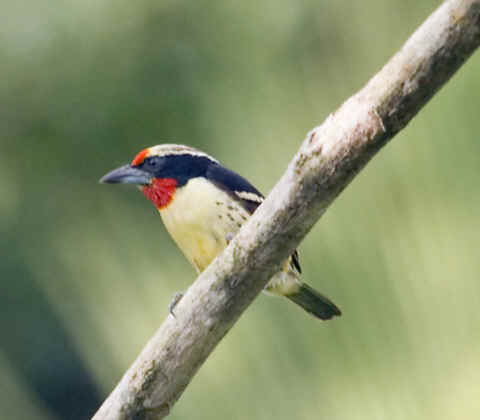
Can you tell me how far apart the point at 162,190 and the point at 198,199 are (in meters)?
0.14

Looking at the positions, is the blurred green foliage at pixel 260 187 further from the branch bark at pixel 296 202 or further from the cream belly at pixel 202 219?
the branch bark at pixel 296 202

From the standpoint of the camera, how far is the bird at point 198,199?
3.12m

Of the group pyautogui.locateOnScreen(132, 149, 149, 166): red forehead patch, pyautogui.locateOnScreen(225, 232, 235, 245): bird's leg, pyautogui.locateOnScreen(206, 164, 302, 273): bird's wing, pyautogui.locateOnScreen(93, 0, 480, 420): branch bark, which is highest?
pyautogui.locateOnScreen(206, 164, 302, 273): bird's wing

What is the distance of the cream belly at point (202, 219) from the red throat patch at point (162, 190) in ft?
0.07

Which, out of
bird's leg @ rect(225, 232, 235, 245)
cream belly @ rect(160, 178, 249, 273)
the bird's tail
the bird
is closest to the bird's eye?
the bird

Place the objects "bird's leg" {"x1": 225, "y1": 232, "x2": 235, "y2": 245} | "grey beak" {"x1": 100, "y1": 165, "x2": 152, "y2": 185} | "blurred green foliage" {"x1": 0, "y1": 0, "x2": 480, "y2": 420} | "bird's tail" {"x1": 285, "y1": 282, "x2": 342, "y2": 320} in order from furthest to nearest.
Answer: "grey beak" {"x1": 100, "y1": 165, "x2": 152, "y2": 185}
"bird's leg" {"x1": 225, "y1": 232, "x2": 235, "y2": 245}
"bird's tail" {"x1": 285, "y1": 282, "x2": 342, "y2": 320}
"blurred green foliage" {"x1": 0, "y1": 0, "x2": 480, "y2": 420}

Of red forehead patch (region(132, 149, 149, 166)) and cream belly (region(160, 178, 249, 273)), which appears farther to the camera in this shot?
red forehead patch (region(132, 149, 149, 166))

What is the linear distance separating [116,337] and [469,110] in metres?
1.54

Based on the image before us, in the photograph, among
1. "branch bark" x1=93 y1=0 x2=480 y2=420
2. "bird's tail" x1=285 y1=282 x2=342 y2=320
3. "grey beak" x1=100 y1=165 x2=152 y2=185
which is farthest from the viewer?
"grey beak" x1=100 y1=165 x2=152 y2=185

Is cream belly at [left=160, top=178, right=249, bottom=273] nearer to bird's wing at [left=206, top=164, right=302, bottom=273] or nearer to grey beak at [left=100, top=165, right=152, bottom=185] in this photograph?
bird's wing at [left=206, top=164, right=302, bottom=273]

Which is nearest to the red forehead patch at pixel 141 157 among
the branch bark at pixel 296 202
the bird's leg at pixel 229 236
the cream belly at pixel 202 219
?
the cream belly at pixel 202 219

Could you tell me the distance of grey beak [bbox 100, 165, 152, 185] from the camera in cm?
317

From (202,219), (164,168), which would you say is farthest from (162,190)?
(202,219)

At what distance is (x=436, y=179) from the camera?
262 centimetres
